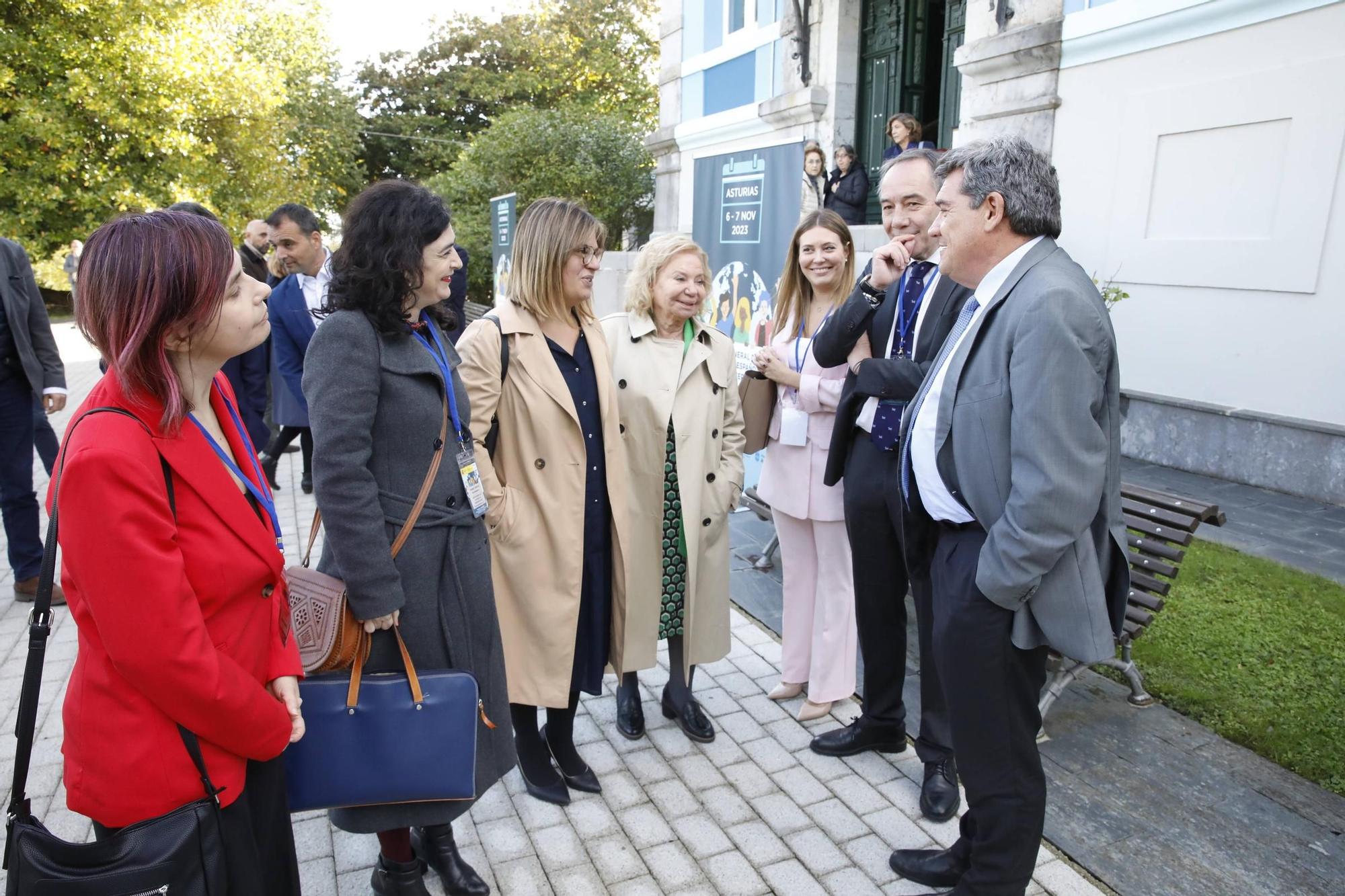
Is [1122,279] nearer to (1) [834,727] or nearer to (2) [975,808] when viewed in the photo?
(1) [834,727]

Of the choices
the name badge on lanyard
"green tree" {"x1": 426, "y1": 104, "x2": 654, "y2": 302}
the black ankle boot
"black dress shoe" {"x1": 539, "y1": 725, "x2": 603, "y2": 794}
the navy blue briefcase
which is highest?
"green tree" {"x1": 426, "y1": 104, "x2": 654, "y2": 302}

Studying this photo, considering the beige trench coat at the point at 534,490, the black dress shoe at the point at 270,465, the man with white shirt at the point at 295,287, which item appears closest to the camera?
the beige trench coat at the point at 534,490

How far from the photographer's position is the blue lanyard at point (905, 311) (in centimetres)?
313

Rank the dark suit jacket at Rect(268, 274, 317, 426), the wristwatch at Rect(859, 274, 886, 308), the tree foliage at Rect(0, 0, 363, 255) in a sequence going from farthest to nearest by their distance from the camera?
the tree foliage at Rect(0, 0, 363, 255) < the dark suit jacket at Rect(268, 274, 317, 426) < the wristwatch at Rect(859, 274, 886, 308)

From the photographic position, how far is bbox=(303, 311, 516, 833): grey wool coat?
7.23 ft

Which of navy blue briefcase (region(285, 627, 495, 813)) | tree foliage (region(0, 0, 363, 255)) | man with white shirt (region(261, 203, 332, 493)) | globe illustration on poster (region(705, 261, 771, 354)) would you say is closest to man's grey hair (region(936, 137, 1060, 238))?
navy blue briefcase (region(285, 627, 495, 813))

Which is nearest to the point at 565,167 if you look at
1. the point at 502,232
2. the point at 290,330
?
the point at 502,232

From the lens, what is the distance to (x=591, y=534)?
318 cm

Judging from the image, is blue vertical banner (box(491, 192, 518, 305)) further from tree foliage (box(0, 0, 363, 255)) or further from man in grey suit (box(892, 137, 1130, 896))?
man in grey suit (box(892, 137, 1130, 896))

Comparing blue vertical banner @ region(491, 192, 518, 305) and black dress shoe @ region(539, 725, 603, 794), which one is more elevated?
blue vertical banner @ region(491, 192, 518, 305)

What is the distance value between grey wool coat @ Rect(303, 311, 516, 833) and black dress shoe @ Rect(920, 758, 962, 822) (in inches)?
56.7

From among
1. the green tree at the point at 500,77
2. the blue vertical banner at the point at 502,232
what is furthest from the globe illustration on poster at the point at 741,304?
the green tree at the point at 500,77

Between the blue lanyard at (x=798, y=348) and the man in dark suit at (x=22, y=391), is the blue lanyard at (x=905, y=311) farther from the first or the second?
the man in dark suit at (x=22, y=391)

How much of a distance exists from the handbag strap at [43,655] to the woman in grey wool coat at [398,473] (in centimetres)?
57
